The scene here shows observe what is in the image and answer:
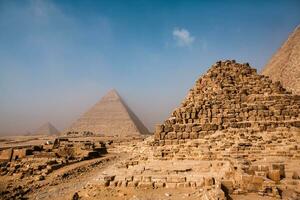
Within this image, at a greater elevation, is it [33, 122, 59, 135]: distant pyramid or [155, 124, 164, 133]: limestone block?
[33, 122, 59, 135]: distant pyramid

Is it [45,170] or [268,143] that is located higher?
[268,143]

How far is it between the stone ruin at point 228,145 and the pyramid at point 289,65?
723 centimetres

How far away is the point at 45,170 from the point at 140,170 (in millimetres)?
6459

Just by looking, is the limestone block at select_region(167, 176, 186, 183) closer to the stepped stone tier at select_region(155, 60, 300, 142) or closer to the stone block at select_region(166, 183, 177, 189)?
the stone block at select_region(166, 183, 177, 189)

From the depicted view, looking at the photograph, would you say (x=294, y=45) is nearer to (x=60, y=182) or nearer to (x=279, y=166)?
(x=279, y=166)

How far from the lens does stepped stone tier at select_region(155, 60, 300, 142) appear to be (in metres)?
11.8

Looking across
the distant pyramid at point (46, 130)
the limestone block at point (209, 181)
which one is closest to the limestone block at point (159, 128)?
the limestone block at point (209, 181)

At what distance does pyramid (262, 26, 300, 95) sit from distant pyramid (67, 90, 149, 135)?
34.2 metres

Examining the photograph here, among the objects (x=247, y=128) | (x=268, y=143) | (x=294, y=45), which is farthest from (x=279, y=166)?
(x=294, y=45)

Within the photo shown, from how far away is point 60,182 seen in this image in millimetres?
12414

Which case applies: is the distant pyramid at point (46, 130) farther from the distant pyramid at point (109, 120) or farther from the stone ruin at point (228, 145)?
the stone ruin at point (228, 145)

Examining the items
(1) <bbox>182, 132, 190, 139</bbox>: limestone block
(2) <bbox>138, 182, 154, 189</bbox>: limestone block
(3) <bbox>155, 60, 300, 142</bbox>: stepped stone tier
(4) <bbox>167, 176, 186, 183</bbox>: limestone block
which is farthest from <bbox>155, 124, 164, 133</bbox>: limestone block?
(2) <bbox>138, 182, 154, 189</bbox>: limestone block

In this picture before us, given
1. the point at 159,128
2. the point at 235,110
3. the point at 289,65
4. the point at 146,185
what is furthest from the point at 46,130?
the point at 146,185

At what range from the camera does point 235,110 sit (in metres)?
12.4
